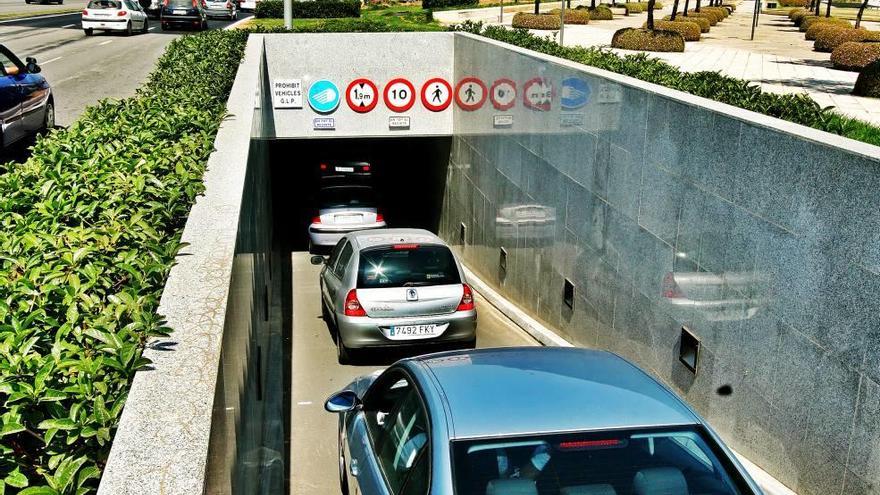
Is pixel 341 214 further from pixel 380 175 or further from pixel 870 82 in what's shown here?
pixel 870 82

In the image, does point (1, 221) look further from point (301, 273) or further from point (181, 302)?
point (301, 273)

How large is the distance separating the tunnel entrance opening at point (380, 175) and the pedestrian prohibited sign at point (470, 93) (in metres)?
1.79

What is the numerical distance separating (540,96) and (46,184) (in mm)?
8246

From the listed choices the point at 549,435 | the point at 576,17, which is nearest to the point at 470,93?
the point at 549,435

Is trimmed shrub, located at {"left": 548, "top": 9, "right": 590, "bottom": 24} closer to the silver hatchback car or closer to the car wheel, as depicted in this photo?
the car wheel

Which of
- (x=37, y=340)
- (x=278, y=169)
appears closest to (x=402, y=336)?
(x=37, y=340)

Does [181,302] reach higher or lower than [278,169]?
higher

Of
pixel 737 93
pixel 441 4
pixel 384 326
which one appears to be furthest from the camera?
pixel 441 4

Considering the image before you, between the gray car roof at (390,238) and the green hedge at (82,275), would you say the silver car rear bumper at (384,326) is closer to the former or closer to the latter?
the gray car roof at (390,238)

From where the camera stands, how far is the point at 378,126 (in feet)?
69.3

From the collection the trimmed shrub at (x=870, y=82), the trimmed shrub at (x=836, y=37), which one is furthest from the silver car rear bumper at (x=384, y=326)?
the trimmed shrub at (x=836, y=37)

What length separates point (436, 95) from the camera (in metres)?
20.8

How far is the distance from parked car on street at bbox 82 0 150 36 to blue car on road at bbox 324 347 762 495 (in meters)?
35.5

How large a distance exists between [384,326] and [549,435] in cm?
733
